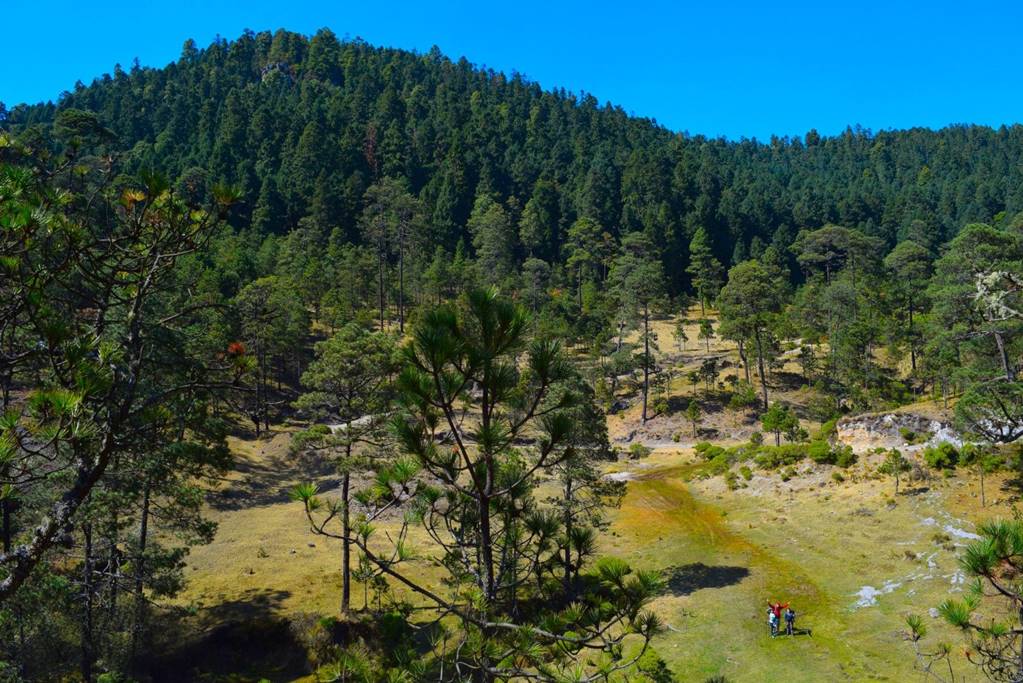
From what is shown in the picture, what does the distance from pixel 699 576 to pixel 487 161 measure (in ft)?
325

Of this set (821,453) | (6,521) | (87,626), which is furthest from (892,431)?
(6,521)

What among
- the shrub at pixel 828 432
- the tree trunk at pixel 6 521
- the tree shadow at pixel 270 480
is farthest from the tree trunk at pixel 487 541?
the shrub at pixel 828 432

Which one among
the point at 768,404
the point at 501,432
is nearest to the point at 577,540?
the point at 501,432

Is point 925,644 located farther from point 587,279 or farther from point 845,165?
point 845,165

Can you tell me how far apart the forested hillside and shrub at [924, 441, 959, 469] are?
61087 millimetres

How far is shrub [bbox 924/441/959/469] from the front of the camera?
27.4 metres

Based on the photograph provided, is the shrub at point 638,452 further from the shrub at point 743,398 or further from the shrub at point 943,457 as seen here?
the shrub at point 943,457

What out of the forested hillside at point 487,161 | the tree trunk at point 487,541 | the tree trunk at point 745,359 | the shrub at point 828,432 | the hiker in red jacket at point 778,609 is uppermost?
the forested hillside at point 487,161

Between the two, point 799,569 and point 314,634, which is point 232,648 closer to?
point 314,634

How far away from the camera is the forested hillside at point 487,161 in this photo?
95.8 meters

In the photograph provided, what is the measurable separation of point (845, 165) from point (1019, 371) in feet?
463

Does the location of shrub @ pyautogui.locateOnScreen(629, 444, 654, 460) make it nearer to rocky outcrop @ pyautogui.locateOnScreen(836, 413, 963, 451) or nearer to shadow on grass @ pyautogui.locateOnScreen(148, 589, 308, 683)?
rocky outcrop @ pyautogui.locateOnScreen(836, 413, 963, 451)

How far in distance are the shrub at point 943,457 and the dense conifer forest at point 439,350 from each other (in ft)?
0.49

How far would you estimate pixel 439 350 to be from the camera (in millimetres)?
4602
